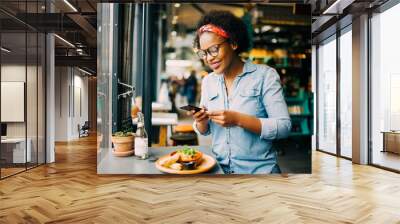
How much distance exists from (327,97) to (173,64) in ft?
18.0

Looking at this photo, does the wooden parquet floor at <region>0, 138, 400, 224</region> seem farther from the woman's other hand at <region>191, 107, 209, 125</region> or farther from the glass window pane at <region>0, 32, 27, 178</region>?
the woman's other hand at <region>191, 107, 209, 125</region>

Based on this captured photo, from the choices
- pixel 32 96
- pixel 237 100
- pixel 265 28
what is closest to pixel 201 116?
pixel 237 100

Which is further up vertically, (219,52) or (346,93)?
(219,52)

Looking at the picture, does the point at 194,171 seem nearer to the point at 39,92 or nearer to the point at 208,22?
the point at 208,22

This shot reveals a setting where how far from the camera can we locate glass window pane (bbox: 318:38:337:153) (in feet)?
28.6

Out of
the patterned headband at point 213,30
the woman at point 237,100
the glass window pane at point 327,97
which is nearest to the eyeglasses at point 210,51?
the woman at point 237,100

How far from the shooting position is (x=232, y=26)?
508 centimetres

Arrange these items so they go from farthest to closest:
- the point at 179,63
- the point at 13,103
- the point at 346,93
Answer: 1. the point at 346,93
2. the point at 13,103
3. the point at 179,63

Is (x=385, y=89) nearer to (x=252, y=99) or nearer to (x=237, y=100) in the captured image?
(x=252, y=99)

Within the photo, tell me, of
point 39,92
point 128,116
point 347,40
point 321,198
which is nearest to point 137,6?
point 128,116

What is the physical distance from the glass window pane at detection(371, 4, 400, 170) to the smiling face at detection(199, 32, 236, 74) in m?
3.22

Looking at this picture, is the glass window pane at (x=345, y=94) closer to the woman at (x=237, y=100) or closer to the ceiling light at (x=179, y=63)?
the woman at (x=237, y=100)

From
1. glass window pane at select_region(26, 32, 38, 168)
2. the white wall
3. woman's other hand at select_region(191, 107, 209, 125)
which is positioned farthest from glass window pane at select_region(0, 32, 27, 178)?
the white wall

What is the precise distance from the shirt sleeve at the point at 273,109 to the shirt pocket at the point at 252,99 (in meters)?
0.09
